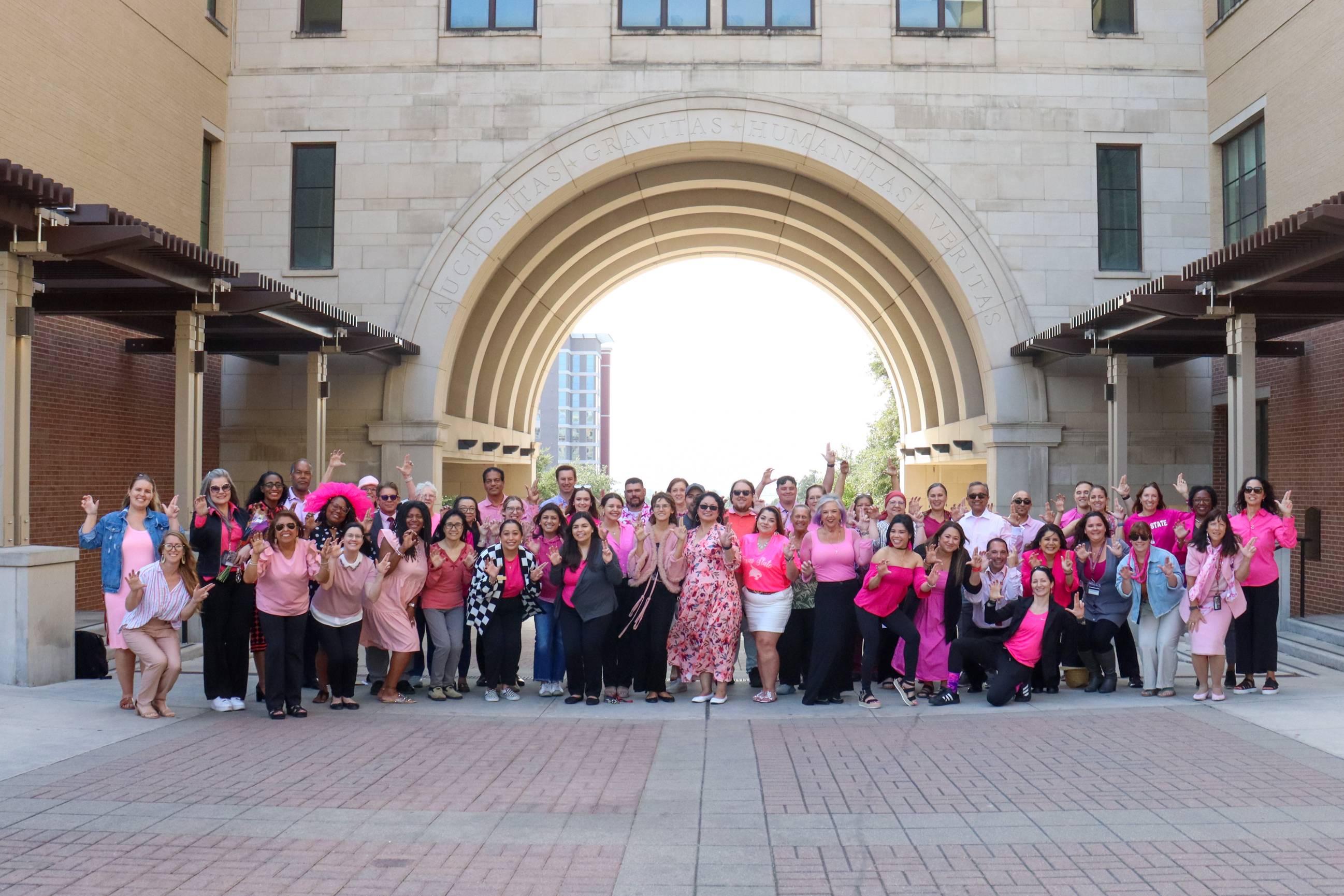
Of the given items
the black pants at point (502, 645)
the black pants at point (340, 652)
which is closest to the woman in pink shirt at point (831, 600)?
the black pants at point (502, 645)

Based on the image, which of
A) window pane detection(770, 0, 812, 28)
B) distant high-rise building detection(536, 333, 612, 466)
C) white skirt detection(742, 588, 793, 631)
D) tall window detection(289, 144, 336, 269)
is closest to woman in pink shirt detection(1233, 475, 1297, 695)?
white skirt detection(742, 588, 793, 631)

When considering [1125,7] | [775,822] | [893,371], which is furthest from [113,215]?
[893,371]

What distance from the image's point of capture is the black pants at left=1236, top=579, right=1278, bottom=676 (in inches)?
413

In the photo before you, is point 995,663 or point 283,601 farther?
point 995,663

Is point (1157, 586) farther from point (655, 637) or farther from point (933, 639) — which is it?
point (655, 637)

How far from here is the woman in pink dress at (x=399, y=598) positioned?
32.8 ft

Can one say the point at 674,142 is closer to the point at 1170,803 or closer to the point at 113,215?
the point at 113,215

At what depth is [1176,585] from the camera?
10266mm

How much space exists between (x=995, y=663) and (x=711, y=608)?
8.22 feet

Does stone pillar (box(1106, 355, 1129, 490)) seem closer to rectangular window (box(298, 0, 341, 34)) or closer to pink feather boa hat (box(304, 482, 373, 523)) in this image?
pink feather boa hat (box(304, 482, 373, 523))

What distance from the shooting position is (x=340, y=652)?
969 cm

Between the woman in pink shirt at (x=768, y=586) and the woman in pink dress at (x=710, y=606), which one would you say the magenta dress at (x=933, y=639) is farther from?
the woman in pink dress at (x=710, y=606)

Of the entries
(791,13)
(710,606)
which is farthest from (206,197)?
(710,606)

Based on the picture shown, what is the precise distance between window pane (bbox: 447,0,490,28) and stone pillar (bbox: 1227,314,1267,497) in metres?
12.6
